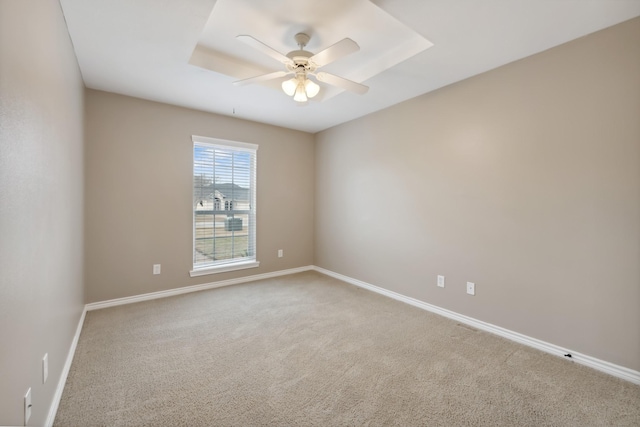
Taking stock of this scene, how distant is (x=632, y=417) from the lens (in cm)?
160

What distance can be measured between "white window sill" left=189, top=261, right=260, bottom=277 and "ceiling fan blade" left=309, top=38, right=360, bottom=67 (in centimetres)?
297

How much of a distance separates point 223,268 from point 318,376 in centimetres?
247

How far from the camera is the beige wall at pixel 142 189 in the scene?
10.1ft

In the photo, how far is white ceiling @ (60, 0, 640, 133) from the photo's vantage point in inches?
72.4

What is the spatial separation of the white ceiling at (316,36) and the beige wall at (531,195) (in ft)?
0.90

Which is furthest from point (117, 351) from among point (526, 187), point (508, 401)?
point (526, 187)

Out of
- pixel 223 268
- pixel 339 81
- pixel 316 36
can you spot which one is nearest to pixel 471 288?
pixel 339 81

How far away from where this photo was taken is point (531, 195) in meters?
2.38

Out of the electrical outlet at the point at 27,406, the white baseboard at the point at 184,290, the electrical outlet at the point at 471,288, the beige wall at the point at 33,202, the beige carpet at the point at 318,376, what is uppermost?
the beige wall at the point at 33,202

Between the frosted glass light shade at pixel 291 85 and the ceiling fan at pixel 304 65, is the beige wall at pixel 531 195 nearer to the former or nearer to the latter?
the ceiling fan at pixel 304 65

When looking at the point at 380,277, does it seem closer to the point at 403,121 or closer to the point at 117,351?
the point at 403,121

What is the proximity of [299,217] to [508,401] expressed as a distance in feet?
11.7

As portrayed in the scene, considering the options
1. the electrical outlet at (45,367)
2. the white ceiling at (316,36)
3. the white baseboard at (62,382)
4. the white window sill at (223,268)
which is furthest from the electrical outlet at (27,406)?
the white window sill at (223,268)

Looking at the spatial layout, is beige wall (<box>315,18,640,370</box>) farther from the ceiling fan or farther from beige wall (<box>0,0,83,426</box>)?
beige wall (<box>0,0,83,426</box>)
